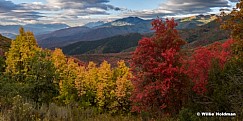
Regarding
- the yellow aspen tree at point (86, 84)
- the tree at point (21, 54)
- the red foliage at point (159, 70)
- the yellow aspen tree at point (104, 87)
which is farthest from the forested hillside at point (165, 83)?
the yellow aspen tree at point (104, 87)

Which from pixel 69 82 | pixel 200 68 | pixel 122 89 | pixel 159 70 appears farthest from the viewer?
pixel 69 82

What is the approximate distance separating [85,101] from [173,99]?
22410 mm

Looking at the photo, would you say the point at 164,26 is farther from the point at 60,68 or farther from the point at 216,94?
the point at 60,68

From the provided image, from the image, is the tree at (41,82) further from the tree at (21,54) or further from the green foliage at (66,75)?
the green foliage at (66,75)

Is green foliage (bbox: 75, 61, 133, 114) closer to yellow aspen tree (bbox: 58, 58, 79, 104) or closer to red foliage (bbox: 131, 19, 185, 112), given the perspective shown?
yellow aspen tree (bbox: 58, 58, 79, 104)

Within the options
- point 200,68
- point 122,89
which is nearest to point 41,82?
point 200,68

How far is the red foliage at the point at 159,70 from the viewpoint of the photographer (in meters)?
16.9

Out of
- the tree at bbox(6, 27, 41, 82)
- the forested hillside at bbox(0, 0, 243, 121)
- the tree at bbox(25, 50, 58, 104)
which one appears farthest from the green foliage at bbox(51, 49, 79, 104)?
the tree at bbox(25, 50, 58, 104)

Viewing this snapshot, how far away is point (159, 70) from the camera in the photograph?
55.3 ft

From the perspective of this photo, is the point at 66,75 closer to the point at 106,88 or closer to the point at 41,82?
the point at 106,88

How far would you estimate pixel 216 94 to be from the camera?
44.3ft

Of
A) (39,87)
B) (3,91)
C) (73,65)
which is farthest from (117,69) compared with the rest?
(3,91)

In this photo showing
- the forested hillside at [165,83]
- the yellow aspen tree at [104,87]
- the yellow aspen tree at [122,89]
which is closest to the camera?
the forested hillside at [165,83]

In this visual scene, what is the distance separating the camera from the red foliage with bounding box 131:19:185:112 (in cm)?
1688
